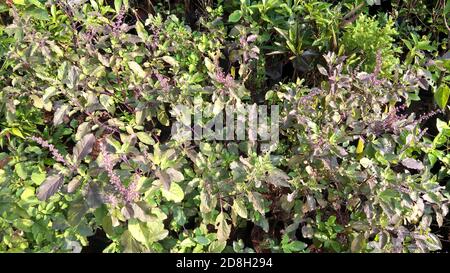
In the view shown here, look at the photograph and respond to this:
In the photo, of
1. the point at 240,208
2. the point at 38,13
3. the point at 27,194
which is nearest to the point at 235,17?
the point at 38,13

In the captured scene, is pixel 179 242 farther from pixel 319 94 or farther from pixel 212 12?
pixel 212 12

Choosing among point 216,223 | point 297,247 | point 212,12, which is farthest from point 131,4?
point 297,247

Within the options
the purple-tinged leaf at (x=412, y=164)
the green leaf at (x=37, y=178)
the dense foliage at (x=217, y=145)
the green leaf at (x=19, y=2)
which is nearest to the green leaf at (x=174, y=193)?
the dense foliage at (x=217, y=145)

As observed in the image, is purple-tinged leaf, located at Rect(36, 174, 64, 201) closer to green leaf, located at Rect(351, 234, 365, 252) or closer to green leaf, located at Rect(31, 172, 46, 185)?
green leaf, located at Rect(31, 172, 46, 185)

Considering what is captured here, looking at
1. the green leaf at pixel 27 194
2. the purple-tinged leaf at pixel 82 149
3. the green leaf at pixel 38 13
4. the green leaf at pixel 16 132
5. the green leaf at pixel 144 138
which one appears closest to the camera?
the purple-tinged leaf at pixel 82 149

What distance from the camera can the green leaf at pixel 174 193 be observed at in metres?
1.60

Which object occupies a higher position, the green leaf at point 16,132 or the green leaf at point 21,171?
the green leaf at point 16,132

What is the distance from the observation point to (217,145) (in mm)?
1802

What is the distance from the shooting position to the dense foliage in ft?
5.22

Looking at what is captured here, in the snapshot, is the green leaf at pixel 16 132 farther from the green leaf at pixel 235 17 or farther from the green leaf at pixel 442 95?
the green leaf at pixel 442 95

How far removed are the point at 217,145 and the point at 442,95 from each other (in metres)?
0.98

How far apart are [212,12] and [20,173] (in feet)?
3.64

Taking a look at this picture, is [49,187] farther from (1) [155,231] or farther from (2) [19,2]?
(2) [19,2]

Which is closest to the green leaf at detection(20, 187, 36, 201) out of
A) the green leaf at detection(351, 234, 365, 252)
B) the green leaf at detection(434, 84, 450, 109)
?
the green leaf at detection(351, 234, 365, 252)
